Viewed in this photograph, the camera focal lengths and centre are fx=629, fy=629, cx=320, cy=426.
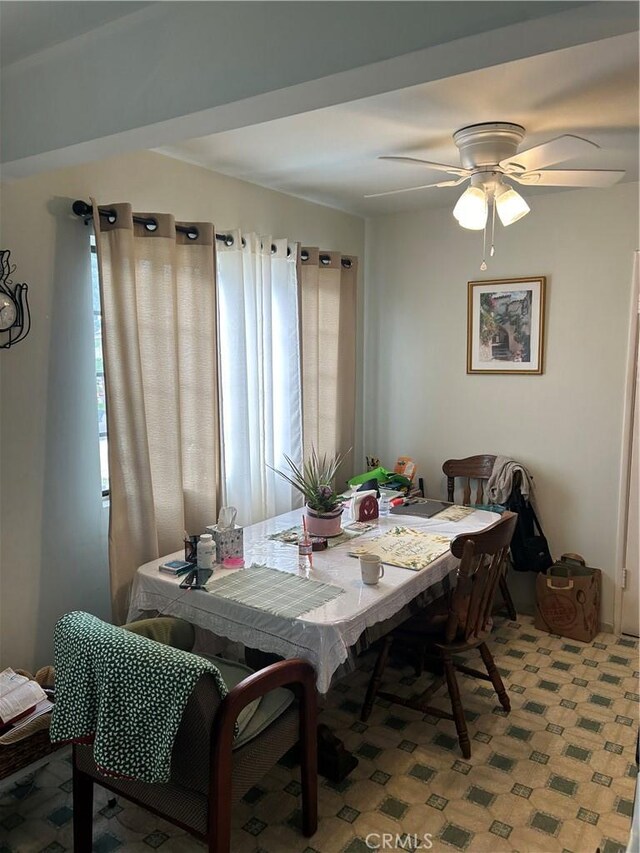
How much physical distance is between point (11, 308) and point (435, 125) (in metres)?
1.72

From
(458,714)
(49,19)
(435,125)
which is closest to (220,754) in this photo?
(458,714)

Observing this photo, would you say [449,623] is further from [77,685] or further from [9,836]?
[9,836]

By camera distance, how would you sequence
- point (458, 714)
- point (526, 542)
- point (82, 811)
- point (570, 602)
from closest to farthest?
point (82, 811)
point (458, 714)
point (570, 602)
point (526, 542)

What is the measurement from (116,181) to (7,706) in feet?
6.68

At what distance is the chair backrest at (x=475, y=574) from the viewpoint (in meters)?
2.35

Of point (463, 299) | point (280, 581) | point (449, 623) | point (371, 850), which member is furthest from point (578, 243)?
point (371, 850)

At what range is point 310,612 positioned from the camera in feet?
6.89

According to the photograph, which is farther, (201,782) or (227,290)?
(227,290)

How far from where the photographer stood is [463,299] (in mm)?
3922

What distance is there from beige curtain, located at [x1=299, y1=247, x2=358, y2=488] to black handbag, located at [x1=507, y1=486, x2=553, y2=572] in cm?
110

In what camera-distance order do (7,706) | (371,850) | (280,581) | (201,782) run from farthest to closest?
(280,581) → (7,706) → (371,850) → (201,782)

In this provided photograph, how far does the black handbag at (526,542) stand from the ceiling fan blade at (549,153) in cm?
188

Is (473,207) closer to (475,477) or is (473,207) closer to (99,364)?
(99,364)

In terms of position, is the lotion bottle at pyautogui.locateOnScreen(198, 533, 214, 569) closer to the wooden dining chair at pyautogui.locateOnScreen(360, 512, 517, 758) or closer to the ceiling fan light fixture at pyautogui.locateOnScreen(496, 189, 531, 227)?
the wooden dining chair at pyautogui.locateOnScreen(360, 512, 517, 758)
